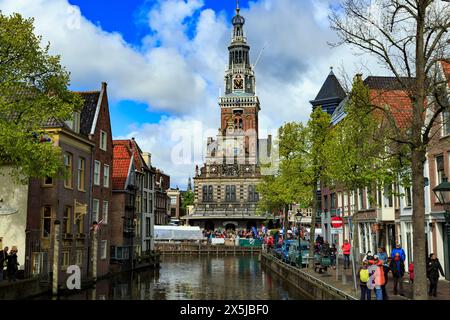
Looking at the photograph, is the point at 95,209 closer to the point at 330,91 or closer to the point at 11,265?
the point at 11,265

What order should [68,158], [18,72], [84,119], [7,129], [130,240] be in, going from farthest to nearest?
1. [130,240]
2. [84,119]
3. [68,158]
4. [18,72]
5. [7,129]

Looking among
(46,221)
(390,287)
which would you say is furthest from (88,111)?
(390,287)

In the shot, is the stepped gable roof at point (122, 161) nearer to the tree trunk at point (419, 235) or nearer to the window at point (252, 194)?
the tree trunk at point (419, 235)

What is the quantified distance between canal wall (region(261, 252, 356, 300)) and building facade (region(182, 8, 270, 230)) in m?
63.9

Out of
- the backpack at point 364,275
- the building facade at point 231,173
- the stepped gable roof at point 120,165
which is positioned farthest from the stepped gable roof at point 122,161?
the building facade at point 231,173

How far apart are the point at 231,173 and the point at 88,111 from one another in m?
74.9

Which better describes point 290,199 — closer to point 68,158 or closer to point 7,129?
point 68,158

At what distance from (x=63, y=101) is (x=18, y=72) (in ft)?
9.63

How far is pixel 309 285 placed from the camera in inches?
1110

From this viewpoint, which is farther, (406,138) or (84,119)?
(84,119)

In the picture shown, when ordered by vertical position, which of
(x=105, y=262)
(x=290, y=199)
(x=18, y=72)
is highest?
(x=18, y=72)

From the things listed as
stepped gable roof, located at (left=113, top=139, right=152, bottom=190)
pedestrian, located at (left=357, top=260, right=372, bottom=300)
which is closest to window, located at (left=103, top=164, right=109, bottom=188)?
stepped gable roof, located at (left=113, top=139, right=152, bottom=190)
